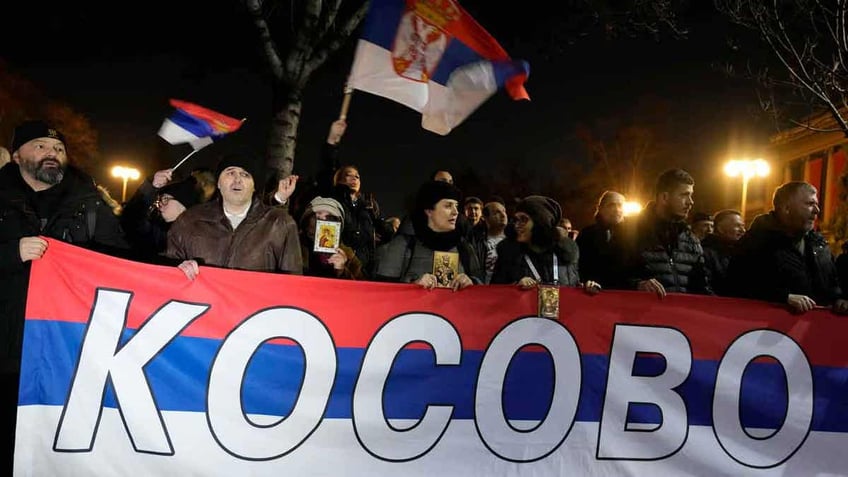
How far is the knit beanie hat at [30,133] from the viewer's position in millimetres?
3988

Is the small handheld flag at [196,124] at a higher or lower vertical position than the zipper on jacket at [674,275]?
higher

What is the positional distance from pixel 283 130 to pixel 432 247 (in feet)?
14.6

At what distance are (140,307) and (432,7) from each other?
2873 millimetres

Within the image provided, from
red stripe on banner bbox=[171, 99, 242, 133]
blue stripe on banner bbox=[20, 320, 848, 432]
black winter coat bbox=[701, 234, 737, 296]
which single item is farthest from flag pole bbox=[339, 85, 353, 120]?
black winter coat bbox=[701, 234, 737, 296]

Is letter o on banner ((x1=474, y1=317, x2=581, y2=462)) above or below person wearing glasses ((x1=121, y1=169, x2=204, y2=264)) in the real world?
below

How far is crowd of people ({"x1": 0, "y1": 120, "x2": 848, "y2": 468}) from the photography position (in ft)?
12.9

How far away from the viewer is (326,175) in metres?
6.07

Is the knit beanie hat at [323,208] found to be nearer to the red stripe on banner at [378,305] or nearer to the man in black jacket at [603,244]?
the red stripe on banner at [378,305]

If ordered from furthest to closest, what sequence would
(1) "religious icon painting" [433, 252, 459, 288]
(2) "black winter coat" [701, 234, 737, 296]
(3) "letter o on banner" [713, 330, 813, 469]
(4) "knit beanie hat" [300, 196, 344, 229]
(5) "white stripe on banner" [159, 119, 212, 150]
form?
1. (5) "white stripe on banner" [159, 119, 212, 150]
2. (4) "knit beanie hat" [300, 196, 344, 229]
3. (2) "black winter coat" [701, 234, 737, 296]
4. (1) "religious icon painting" [433, 252, 459, 288]
5. (3) "letter o on banner" [713, 330, 813, 469]

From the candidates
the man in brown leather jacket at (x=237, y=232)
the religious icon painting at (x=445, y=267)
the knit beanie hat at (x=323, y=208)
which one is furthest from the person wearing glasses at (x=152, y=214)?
the religious icon painting at (x=445, y=267)

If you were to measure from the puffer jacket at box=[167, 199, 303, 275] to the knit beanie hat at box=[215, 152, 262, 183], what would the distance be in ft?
0.72

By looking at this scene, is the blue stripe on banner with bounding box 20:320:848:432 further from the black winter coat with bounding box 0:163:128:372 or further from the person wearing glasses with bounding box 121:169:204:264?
the person wearing glasses with bounding box 121:169:204:264

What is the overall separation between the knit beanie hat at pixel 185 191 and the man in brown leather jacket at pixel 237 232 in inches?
45.6

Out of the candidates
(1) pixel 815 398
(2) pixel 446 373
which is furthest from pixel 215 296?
(1) pixel 815 398
